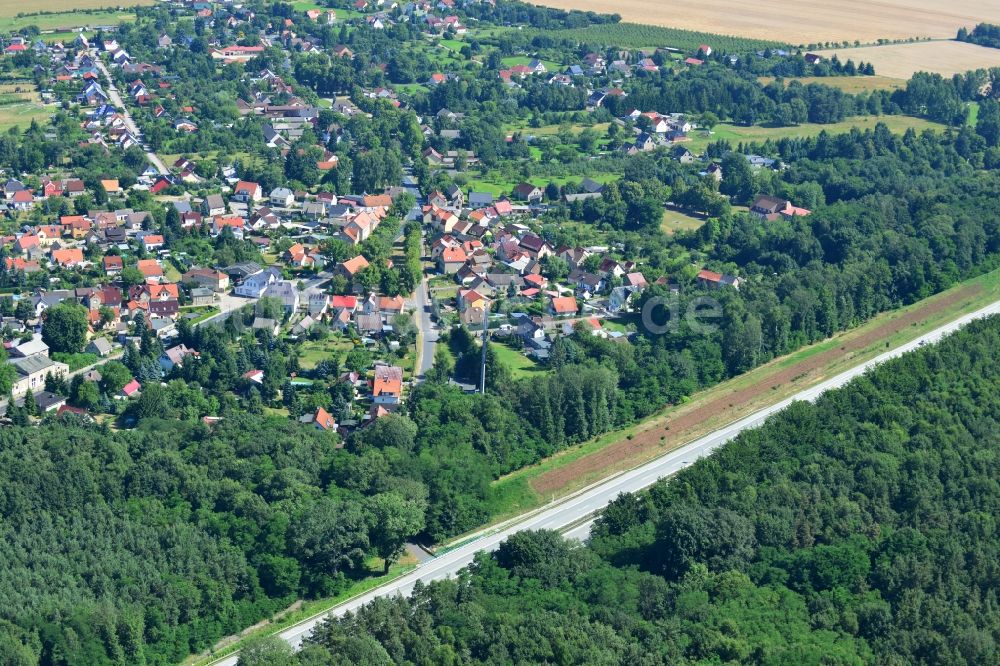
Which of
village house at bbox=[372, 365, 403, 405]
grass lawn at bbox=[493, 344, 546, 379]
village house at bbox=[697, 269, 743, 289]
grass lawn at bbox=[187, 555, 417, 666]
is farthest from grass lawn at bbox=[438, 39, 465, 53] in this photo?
grass lawn at bbox=[187, 555, 417, 666]

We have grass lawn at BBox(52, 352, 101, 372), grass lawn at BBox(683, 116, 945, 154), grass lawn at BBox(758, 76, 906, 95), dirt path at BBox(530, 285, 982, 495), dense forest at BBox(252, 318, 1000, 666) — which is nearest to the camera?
dense forest at BBox(252, 318, 1000, 666)

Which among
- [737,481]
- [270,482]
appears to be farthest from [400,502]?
[737,481]

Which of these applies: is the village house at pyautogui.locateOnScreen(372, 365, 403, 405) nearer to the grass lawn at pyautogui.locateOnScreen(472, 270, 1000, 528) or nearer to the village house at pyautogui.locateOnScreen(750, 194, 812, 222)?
the grass lawn at pyautogui.locateOnScreen(472, 270, 1000, 528)

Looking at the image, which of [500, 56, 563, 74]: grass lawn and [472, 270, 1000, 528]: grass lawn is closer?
[472, 270, 1000, 528]: grass lawn

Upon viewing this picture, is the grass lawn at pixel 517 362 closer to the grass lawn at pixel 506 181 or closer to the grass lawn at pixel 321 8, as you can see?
the grass lawn at pixel 506 181

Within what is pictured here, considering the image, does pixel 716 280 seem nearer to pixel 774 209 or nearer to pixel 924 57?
pixel 774 209

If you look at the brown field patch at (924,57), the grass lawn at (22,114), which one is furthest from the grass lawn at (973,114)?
the grass lawn at (22,114)

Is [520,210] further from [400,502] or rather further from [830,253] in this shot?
[400,502]
